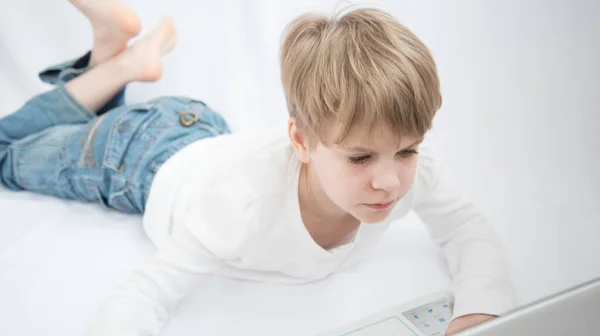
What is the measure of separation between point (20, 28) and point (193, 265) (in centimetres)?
46

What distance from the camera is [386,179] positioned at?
0.50 metres

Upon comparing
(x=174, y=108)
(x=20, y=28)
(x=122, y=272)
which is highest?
(x=20, y=28)

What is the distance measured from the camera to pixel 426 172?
2.17 ft

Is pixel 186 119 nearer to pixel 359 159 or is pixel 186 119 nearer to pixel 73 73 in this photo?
pixel 73 73

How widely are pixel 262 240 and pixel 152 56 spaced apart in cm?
43

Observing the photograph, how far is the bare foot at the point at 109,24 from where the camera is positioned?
841 millimetres

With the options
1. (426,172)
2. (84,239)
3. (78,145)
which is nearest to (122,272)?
(84,239)

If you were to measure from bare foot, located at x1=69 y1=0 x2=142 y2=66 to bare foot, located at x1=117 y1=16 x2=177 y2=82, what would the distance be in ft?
0.08

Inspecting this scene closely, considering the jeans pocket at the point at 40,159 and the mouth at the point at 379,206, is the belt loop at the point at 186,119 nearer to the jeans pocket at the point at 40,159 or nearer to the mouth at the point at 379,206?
the jeans pocket at the point at 40,159

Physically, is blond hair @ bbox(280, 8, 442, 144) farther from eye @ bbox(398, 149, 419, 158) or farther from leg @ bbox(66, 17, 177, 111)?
leg @ bbox(66, 17, 177, 111)

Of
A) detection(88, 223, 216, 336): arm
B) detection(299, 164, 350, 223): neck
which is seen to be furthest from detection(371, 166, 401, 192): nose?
detection(88, 223, 216, 336): arm

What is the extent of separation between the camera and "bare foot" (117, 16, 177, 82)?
0.92m

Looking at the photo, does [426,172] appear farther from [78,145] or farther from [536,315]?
[78,145]

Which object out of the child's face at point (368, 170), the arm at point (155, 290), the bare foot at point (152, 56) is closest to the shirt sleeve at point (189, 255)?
the arm at point (155, 290)
